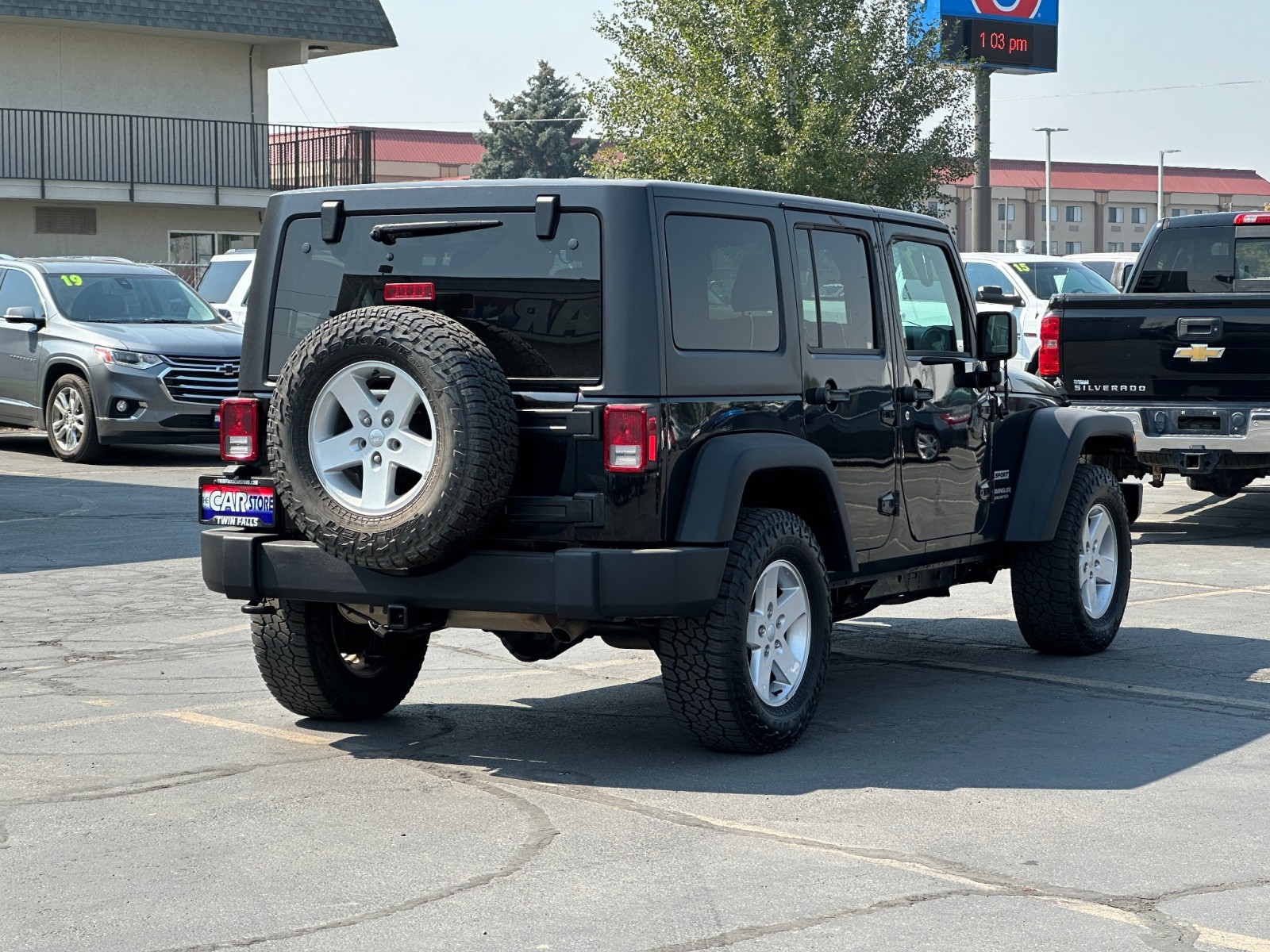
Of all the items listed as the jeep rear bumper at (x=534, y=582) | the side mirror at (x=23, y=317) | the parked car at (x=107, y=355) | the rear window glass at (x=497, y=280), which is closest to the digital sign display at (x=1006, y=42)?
the parked car at (x=107, y=355)

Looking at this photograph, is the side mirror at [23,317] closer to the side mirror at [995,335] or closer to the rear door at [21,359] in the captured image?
the rear door at [21,359]

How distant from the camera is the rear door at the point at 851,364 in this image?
278 inches

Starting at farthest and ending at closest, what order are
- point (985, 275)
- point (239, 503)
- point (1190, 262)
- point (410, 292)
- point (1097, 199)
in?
point (1097, 199)
point (985, 275)
point (1190, 262)
point (239, 503)
point (410, 292)

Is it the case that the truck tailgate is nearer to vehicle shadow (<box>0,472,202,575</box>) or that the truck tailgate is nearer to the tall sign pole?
vehicle shadow (<box>0,472,202,575</box>)

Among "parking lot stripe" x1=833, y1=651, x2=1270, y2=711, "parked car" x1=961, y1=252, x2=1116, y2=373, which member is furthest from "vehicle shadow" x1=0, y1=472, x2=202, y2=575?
"parked car" x1=961, y1=252, x2=1116, y2=373

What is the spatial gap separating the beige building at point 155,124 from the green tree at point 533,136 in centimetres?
5970

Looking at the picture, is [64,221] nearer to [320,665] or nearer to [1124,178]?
[320,665]

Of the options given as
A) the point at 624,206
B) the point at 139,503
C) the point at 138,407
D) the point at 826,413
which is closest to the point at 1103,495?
the point at 826,413

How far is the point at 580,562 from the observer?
241 inches

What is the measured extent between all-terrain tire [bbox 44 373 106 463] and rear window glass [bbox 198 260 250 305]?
544 cm

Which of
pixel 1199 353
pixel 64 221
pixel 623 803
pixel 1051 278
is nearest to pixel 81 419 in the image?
pixel 1199 353

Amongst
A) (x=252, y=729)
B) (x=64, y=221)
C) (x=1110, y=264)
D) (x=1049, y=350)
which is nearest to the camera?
(x=252, y=729)

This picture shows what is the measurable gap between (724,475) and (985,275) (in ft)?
57.7

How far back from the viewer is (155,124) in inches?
1361
